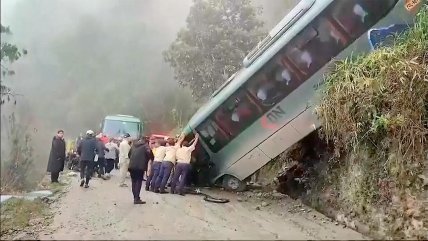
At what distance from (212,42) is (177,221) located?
12.8m

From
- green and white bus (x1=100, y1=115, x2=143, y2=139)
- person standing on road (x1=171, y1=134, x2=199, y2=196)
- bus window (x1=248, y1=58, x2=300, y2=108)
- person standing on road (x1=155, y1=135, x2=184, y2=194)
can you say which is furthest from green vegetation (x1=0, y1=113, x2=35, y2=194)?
green and white bus (x1=100, y1=115, x2=143, y2=139)

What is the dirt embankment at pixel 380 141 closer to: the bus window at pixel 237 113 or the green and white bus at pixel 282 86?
the green and white bus at pixel 282 86

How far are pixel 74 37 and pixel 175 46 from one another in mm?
3870

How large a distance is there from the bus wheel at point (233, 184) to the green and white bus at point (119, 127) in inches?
324

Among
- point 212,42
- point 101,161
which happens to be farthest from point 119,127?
point 101,161

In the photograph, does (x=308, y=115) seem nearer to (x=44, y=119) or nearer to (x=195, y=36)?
(x=44, y=119)

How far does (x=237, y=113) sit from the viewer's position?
8.26 meters

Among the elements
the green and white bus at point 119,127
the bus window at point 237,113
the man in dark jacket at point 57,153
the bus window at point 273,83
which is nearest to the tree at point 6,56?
the man in dark jacket at point 57,153

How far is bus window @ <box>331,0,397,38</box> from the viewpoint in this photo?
7129 millimetres

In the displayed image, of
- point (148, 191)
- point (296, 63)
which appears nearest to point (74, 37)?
point (148, 191)

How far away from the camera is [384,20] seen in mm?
7145

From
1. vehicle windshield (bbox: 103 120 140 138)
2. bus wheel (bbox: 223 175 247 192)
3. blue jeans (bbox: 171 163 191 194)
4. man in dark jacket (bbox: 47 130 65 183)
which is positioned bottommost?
bus wheel (bbox: 223 175 247 192)

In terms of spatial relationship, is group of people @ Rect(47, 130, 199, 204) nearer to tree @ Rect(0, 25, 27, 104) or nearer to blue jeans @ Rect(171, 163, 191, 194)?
blue jeans @ Rect(171, 163, 191, 194)

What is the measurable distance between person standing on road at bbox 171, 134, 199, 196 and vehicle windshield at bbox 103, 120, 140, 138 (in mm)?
8271
